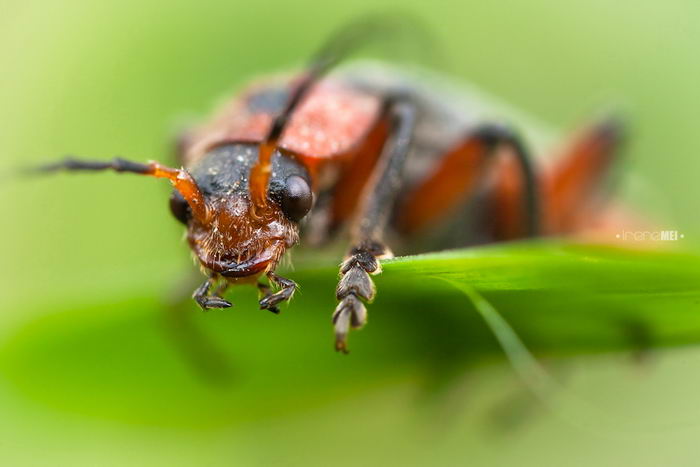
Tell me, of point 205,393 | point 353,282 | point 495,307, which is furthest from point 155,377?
point 495,307

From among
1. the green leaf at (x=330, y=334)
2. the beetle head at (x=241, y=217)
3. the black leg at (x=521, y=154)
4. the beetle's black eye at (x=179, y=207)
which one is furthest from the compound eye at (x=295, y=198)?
the black leg at (x=521, y=154)

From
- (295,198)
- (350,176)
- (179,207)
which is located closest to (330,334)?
(295,198)

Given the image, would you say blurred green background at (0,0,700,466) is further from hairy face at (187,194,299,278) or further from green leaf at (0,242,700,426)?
hairy face at (187,194,299,278)

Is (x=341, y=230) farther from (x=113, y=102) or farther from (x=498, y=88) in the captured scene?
(x=498, y=88)

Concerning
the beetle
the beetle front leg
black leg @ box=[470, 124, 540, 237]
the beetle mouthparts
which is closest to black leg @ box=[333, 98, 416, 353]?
the beetle

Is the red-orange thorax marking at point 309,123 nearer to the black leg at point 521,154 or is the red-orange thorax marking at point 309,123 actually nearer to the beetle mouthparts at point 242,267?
the black leg at point 521,154
